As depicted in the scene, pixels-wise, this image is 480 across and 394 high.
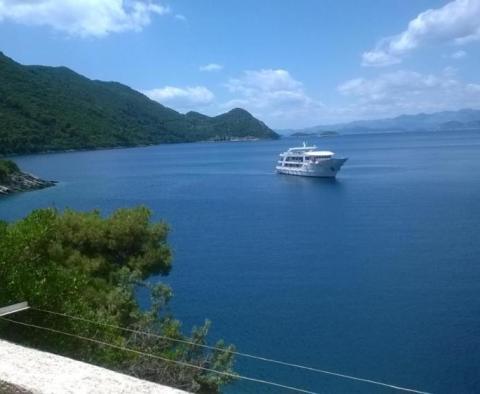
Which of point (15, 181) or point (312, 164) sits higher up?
point (312, 164)

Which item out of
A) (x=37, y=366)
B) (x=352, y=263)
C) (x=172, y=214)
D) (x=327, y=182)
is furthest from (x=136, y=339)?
(x=327, y=182)

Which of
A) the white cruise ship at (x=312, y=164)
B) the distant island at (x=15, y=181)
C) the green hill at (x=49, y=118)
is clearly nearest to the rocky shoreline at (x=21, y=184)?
the distant island at (x=15, y=181)

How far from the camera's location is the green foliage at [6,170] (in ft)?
222

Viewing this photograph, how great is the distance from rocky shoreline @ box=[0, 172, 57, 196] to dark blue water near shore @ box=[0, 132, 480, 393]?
4.36 meters

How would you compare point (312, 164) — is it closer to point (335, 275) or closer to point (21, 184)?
point (21, 184)

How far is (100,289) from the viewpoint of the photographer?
12062 mm

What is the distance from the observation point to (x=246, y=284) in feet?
87.7

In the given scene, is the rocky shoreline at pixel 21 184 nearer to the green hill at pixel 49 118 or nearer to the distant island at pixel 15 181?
the distant island at pixel 15 181

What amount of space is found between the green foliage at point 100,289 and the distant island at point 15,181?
55.3 m

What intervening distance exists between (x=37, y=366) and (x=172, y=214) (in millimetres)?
42753

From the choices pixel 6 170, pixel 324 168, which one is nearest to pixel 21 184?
pixel 6 170

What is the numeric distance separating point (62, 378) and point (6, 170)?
70.0 m

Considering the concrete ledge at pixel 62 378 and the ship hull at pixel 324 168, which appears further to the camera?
the ship hull at pixel 324 168

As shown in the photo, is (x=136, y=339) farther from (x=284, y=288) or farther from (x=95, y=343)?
(x=284, y=288)
